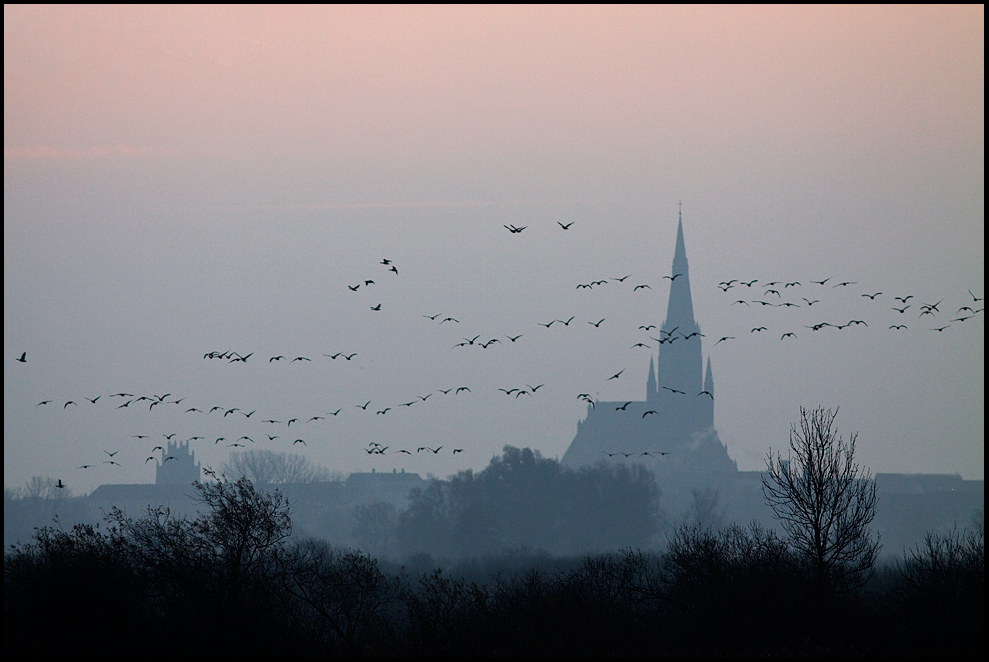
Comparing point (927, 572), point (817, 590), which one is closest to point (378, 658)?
point (817, 590)

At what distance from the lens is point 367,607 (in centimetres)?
4019

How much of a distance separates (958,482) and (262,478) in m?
114

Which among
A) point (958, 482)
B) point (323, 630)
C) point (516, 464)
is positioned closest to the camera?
point (323, 630)

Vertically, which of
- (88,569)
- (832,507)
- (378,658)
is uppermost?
(832,507)

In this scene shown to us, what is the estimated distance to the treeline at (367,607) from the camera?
32.8 m

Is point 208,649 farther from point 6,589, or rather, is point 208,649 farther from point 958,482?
point 958,482

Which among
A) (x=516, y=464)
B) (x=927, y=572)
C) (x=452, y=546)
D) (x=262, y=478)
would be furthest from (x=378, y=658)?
(x=262, y=478)

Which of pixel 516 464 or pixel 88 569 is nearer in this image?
pixel 88 569

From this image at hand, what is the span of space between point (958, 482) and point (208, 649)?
595ft

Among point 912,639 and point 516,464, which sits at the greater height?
point 516,464

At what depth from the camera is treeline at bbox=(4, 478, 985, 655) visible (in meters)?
32.8

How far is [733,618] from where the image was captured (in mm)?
35625

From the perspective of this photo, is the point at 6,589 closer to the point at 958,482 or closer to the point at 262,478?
the point at 262,478

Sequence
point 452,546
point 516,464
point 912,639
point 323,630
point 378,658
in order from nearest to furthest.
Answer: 1. point 378,658
2. point 912,639
3. point 323,630
4. point 452,546
5. point 516,464
